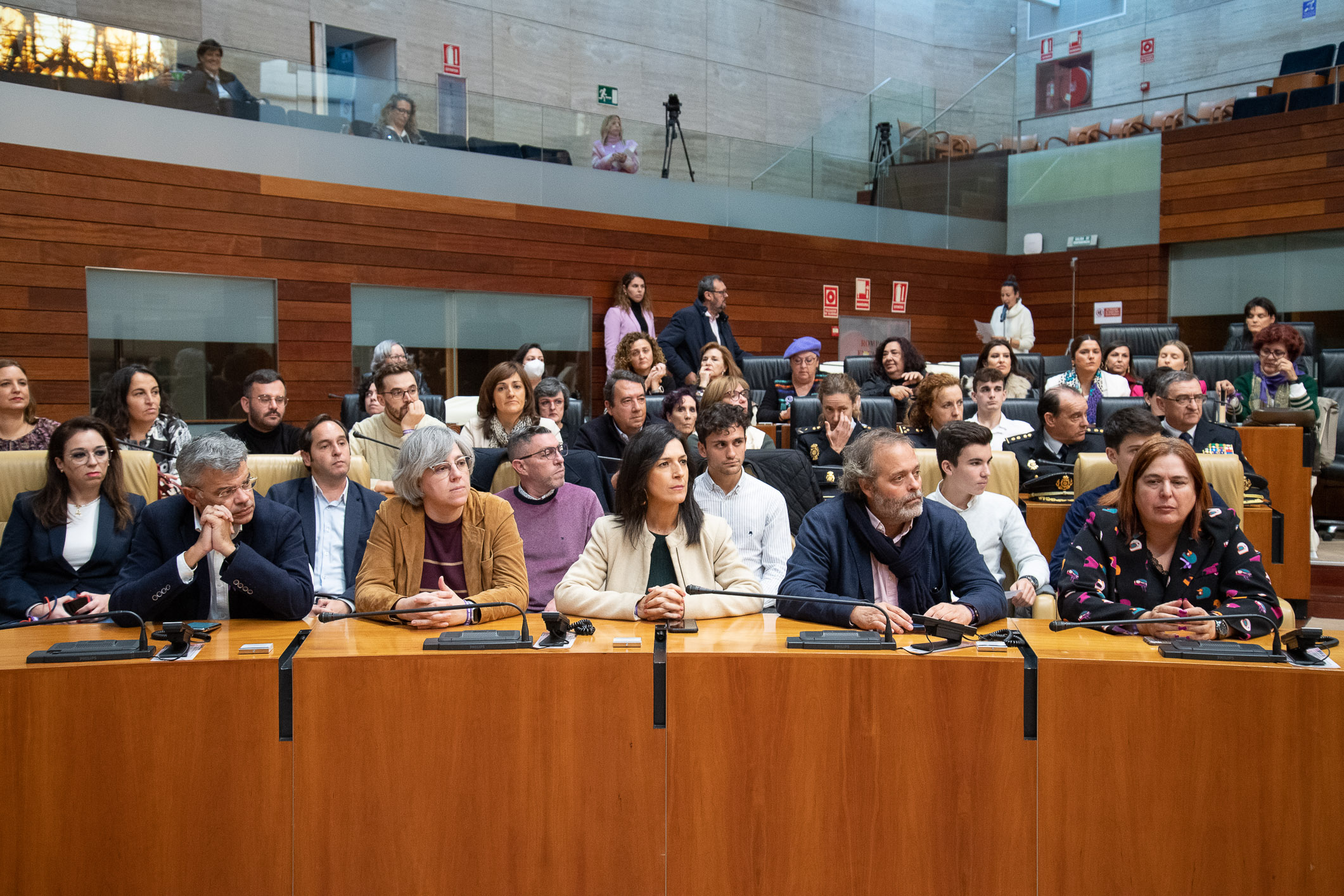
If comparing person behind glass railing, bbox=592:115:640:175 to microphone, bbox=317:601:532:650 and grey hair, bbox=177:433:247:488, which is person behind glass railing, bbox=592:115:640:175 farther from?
microphone, bbox=317:601:532:650

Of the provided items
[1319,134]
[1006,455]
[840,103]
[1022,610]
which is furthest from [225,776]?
[840,103]

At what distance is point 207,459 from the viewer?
2.63 meters

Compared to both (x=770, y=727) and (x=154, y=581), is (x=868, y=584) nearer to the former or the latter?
(x=770, y=727)

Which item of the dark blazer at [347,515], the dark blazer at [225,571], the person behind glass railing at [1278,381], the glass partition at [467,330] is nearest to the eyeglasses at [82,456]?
the dark blazer at [347,515]

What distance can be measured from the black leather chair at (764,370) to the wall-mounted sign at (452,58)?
13.9 ft

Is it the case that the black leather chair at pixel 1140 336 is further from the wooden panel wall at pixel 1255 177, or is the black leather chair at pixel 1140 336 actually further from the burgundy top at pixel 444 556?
the burgundy top at pixel 444 556

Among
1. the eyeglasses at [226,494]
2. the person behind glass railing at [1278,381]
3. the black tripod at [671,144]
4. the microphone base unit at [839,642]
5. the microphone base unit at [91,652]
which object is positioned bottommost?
the microphone base unit at [91,652]

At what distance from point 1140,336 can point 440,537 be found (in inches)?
275

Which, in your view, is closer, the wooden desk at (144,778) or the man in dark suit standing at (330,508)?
the wooden desk at (144,778)

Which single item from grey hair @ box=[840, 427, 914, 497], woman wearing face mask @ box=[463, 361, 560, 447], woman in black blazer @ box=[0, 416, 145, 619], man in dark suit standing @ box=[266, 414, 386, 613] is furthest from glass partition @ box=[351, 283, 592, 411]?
grey hair @ box=[840, 427, 914, 497]

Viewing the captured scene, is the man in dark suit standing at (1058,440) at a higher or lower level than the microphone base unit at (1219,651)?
higher

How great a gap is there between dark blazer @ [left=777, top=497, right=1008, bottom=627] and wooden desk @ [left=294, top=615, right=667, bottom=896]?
0.68 m

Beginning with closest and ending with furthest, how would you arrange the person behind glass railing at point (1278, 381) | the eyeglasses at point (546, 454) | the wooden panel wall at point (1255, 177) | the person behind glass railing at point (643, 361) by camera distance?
the eyeglasses at point (546, 454), the person behind glass railing at point (1278, 381), the person behind glass railing at point (643, 361), the wooden panel wall at point (1255, 177)

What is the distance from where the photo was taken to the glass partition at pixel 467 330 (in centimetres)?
730
